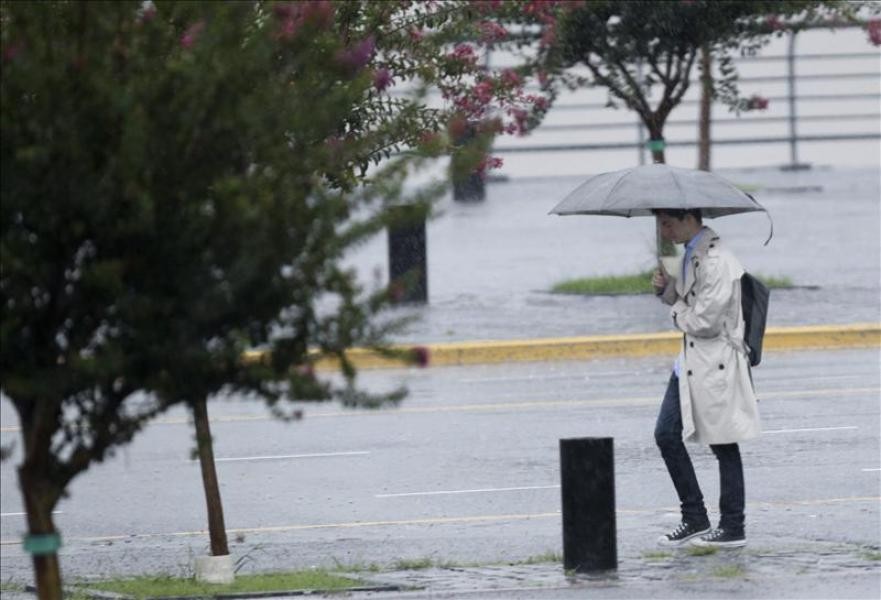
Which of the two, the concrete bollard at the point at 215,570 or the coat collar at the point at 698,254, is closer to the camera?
the concrete bollard at the point at 215,570

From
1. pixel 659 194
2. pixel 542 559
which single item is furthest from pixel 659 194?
pixel 542 559

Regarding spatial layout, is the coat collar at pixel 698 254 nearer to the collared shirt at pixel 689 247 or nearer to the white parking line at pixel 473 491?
the collared shirt at pixel 689 247

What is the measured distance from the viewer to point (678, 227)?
939 cm

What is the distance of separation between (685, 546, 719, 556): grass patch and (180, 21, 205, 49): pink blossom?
427 centimetres

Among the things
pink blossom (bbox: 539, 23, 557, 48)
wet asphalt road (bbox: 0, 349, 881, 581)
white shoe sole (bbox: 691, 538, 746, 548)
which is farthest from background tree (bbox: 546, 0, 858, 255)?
Result: white shoe sole (bbox: 691, 538, 746, 548)

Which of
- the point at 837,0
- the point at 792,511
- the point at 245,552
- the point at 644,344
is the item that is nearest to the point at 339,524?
the point at 245,552

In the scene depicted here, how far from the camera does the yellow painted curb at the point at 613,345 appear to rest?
17.5m

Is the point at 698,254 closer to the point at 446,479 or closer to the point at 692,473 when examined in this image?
the point at 692,473

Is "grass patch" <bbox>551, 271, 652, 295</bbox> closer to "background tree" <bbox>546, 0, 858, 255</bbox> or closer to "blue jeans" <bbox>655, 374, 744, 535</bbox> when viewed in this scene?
"background tree" <bbox>546, 0, 858, 255</bbox>

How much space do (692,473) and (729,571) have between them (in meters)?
0.85

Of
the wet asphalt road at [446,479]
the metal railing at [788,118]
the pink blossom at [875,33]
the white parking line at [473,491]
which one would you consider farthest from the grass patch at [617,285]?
the metal railing at [788,118]

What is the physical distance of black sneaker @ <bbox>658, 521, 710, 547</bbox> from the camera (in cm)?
941

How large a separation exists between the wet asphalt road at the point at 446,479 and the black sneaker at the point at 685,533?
6.4 inches

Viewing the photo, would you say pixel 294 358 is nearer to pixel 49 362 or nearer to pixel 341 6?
pixel 49 362
